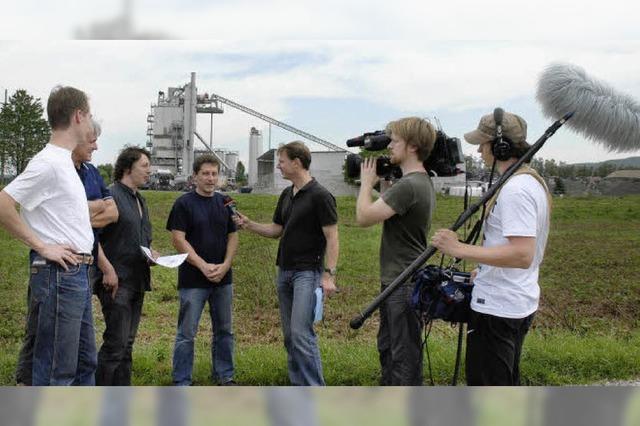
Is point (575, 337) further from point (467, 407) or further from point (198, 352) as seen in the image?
point (467, 407)

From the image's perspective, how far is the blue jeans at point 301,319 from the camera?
284 centimetres

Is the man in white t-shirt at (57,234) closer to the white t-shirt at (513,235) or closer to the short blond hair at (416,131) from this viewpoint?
the short blond hair at (416,131)

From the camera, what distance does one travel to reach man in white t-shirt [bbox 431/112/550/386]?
1.81 metres

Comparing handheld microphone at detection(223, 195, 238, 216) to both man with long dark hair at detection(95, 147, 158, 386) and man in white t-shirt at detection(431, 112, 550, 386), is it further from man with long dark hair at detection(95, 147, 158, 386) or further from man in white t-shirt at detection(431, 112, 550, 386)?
man in white t-shirt at detection(431, 112, 550, 386)

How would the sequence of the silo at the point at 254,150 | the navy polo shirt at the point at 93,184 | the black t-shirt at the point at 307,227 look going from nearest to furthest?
the silo at the point at 254,150
the navy polo shirt at the point at 93,184
the black t-shirt at the point at 307,227

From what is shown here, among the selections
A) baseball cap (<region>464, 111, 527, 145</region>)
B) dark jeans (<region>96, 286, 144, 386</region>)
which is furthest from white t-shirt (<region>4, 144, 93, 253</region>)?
baseball cap (<region>464, 111, 527, 145</region>)

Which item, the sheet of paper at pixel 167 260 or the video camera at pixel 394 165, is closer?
the video camera at pixel 394 165

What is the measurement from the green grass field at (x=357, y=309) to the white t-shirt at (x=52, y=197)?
A: 71cm

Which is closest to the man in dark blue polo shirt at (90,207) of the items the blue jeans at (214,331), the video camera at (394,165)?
the blue jeans at (214,331)

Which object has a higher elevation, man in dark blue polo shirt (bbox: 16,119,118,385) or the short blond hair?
the short blond hair

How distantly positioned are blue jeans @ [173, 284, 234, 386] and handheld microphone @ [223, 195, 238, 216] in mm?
379

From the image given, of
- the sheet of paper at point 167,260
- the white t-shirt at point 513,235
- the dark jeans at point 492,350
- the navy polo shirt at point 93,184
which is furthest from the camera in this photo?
the sheet of paper at point 167,260

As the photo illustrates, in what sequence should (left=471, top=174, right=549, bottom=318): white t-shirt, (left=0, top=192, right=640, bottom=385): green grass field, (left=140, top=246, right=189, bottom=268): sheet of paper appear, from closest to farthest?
(left=471, top=174, right=549, bottom=318): white t-shirt
(left=140, top=246, right=189, bottom=268): sheet of paper
(left=0, top=192, right=640, bottom=385): green grass field

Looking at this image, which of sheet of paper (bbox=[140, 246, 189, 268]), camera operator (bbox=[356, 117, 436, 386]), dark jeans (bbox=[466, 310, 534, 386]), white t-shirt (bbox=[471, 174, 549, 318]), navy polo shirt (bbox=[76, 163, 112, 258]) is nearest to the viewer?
white t-shirt (bbox=[471, 174, 549, 318])
